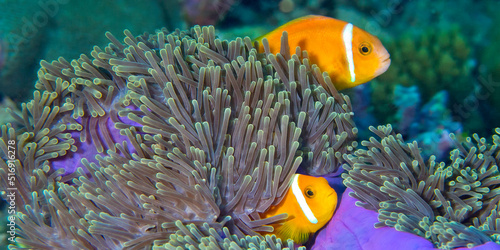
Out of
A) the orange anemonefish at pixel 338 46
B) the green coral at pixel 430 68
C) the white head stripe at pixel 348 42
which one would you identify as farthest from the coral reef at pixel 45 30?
the green coral at pixel 430 68

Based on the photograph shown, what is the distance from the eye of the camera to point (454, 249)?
112 centimetres

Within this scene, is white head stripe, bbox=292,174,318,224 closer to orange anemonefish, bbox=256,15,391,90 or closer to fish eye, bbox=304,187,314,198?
fish eye, bbox=304,187,314,198

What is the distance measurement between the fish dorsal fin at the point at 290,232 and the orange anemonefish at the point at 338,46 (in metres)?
0.85

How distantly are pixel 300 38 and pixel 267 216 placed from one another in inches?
37.2

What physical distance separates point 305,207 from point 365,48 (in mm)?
916

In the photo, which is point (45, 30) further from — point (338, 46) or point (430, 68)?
point (430, 68)

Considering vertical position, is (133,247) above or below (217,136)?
below

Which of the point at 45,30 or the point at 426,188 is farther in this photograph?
the point at 45,30

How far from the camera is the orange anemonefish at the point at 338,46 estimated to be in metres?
1.83

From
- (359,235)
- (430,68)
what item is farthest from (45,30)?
(430,68)

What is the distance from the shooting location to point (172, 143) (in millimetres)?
1498

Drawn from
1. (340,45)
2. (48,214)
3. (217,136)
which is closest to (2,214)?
(48,214)

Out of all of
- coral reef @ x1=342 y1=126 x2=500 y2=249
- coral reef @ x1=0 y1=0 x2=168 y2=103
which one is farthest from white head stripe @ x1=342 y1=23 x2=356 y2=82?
coral reef @ x1=0 y1=0 x2=168 y2=103

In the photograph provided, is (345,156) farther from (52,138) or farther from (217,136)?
(52,138)
